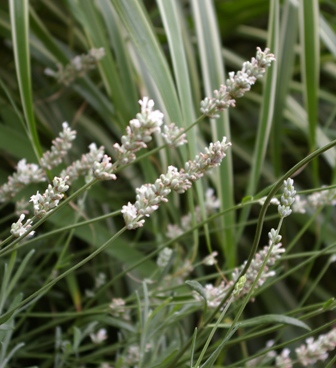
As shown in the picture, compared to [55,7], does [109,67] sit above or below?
below

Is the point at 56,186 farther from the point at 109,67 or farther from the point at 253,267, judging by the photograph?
the point at 109,67

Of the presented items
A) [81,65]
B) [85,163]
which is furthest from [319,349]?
[81,65]

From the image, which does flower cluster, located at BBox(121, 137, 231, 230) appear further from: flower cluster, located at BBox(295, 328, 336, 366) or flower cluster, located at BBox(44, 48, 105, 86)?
flower cluster, located at BBox(44, 48, 105, 86)

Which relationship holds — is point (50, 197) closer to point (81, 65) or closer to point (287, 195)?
point (287, 195)

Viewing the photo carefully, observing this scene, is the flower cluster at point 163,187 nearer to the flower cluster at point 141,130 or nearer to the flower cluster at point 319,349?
the flower cluster at point 141,130

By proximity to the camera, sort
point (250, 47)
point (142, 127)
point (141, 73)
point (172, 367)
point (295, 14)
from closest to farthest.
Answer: point (142, 127) < point (172, 367) < point (141, 73) < point (295, 14) < point (250, 47)

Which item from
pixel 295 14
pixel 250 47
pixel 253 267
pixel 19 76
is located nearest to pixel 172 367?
pixel 253 267

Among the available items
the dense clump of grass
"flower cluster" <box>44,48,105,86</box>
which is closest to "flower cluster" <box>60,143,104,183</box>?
the dense clump of grass
